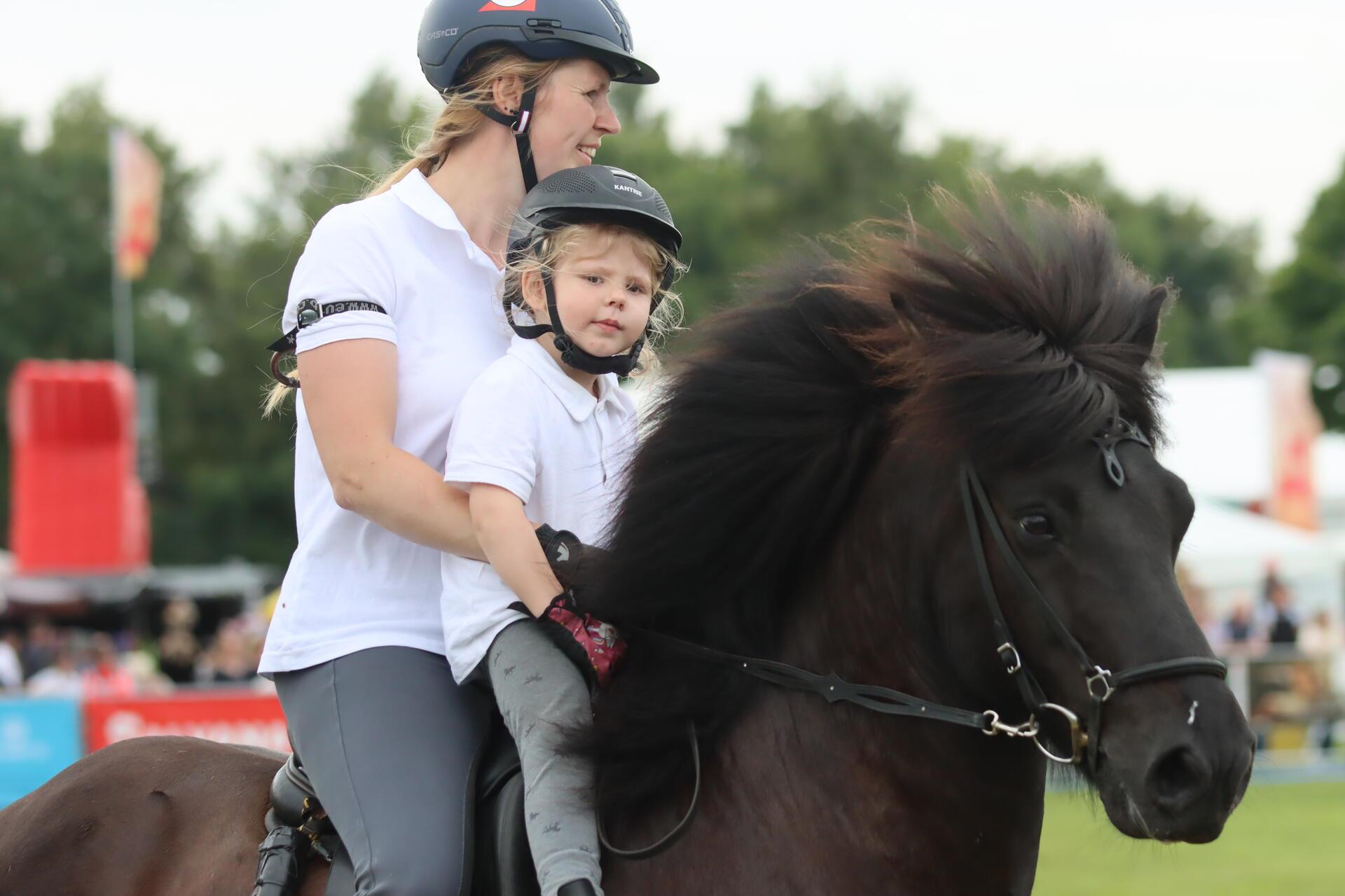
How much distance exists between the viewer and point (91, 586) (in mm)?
29766

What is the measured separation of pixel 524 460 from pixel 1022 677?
43.8 inches

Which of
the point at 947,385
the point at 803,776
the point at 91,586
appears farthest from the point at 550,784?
the point at 91,586

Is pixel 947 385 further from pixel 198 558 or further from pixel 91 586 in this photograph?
pixel 198 558

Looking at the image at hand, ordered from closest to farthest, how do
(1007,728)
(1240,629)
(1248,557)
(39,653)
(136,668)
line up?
(1007,728)
(1240,629)
(136,668)
(39,653)
(1248,557)

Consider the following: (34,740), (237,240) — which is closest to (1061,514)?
(34,740)

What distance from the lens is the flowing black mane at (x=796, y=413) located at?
8.95ft

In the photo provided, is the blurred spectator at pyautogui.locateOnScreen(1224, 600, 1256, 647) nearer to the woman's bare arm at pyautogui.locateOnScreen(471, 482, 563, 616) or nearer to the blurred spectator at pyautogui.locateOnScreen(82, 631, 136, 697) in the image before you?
the blurred spectator at pyautogui.locateOnScreen(82, 631, 136, 697)

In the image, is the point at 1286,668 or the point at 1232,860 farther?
the point at 1286,668

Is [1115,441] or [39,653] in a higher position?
[1115,441]

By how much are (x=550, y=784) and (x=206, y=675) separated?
608 inches

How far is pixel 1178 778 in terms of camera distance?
7.61 ft

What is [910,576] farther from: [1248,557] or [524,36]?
[1248,557]

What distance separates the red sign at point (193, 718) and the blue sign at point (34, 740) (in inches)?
7.0

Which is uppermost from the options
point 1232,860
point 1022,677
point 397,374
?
point 397,374
